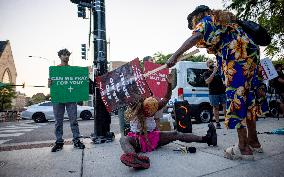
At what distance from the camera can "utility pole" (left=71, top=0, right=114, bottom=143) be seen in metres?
4.68

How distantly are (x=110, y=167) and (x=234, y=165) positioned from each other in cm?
138

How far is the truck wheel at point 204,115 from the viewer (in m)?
9.36

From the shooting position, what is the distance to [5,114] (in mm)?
25938

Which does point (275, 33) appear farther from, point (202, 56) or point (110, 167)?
point (202, 56)

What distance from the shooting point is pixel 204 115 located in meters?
9.45

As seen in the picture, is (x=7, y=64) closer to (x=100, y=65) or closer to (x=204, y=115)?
(x=204, y=115)

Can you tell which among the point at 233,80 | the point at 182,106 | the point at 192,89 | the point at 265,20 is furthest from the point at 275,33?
the point at 233,80

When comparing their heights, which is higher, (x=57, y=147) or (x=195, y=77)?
(x=195, y=77)

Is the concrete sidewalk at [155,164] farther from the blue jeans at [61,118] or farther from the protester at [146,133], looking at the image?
the blue jeans at [61,118]

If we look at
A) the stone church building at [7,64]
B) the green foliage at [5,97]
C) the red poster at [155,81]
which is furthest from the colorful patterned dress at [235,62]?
the stone church building at [7,64]

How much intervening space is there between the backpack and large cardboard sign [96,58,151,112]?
65.0 inches

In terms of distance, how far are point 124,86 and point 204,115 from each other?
6.24 m

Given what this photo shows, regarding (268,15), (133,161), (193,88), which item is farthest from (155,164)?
(268,15)

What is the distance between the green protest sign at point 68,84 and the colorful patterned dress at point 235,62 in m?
2.55
